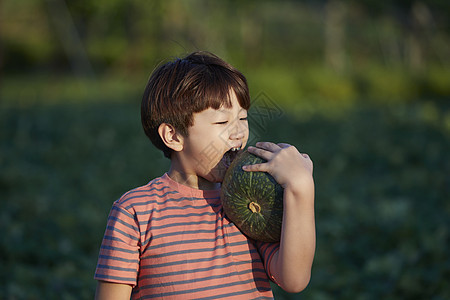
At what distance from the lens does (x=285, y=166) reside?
1848 millimetres

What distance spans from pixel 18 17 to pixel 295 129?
29421 mm

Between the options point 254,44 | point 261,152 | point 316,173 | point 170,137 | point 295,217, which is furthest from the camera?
point 254,44

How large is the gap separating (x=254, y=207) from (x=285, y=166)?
A: 0.23m

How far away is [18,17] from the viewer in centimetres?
3562

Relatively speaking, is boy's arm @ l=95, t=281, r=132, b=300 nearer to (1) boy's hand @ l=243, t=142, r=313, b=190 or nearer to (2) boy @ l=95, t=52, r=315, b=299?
(2) boy @ l=95, t=52, r=315, b=299

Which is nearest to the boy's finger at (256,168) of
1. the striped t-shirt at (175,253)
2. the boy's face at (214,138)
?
the boy's face at (214,138)

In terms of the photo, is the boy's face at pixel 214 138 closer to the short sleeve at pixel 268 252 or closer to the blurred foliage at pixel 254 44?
the short sleeve at pixel 268 252

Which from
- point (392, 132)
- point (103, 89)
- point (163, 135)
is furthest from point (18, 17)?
point (163, 135)

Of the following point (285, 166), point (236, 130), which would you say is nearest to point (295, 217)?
point (285, 166)

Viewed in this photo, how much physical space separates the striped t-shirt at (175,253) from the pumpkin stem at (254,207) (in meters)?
0.10

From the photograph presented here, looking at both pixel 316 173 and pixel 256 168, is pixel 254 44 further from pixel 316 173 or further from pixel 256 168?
pixel 256 168

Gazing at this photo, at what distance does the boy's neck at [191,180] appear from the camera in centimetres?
209

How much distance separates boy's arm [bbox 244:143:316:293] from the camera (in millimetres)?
1806

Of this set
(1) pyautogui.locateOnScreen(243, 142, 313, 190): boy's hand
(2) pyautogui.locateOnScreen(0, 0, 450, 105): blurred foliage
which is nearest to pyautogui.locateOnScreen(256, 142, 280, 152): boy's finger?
(1) pyautogui.locateOnScreen(243, 142, 313, 190): boy's hand
